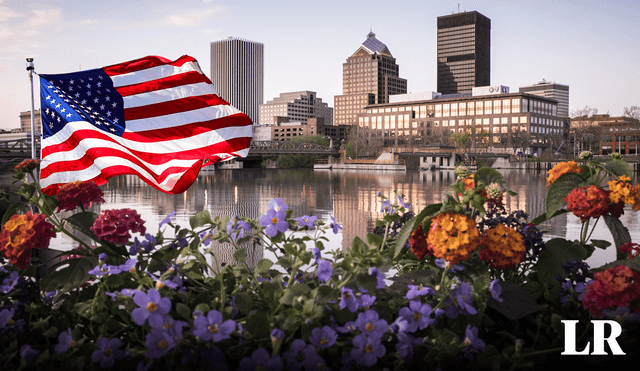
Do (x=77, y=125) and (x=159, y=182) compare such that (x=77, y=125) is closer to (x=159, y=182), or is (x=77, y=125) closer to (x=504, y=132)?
(x=159, y=182)

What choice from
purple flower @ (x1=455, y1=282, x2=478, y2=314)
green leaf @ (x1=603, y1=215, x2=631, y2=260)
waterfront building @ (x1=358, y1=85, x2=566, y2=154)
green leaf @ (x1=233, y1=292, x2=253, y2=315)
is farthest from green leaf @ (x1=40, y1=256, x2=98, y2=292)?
waterfront building @ (x1=358, y1=85, x2=566, y2=154)

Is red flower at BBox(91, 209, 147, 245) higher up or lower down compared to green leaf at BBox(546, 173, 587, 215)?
lower down

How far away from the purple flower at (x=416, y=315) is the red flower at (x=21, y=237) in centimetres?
138

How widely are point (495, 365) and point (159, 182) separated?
3.49m

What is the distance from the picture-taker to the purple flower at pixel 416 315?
142cm

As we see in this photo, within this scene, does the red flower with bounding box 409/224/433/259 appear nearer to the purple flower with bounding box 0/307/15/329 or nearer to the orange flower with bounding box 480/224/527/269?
the orange flower with bounding box 480/224/527/269

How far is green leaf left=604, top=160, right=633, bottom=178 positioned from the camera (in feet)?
8.24

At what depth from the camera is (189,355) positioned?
1.34 meters

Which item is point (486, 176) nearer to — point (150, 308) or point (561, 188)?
point (561, 188)

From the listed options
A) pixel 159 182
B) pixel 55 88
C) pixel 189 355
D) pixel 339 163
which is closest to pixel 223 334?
pixel 189 355

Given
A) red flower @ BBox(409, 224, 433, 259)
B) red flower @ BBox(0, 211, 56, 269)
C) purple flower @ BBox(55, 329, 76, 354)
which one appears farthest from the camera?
red flower @ BBox(409, 224, 433, 259)

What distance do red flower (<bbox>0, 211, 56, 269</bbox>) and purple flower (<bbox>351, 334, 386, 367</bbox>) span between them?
1309 mm

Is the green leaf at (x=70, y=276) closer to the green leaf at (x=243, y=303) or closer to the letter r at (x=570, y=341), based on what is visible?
the green leaf at (x=243, y=303)

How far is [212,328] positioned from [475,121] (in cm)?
12907
